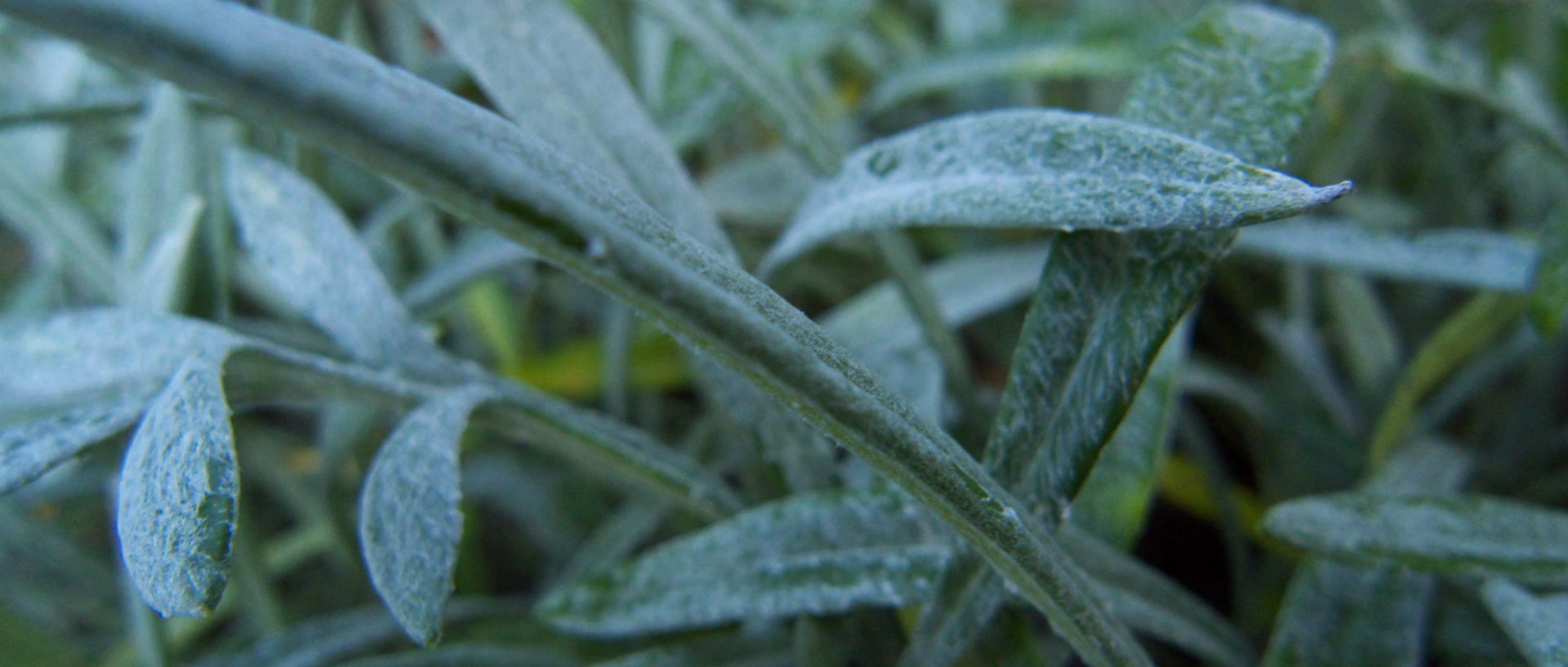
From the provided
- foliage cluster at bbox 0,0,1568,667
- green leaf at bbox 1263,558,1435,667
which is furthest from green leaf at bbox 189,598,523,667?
green leaf at bbox 1263,558,1435,667

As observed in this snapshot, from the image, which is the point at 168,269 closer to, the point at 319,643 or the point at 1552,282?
the point at 319,643

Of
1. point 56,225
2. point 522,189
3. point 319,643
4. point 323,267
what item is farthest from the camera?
point 56,225

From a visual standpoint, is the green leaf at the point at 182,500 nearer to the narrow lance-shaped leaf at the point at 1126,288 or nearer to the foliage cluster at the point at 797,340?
the foliage cluster at the point at 797,340

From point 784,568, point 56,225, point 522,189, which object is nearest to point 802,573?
point 784,568

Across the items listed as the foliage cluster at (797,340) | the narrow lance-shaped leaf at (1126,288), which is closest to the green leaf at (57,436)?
the foliage cluster at (797,340)

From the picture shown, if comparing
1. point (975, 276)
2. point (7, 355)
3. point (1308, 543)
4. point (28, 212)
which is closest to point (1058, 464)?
point (1308, 543)

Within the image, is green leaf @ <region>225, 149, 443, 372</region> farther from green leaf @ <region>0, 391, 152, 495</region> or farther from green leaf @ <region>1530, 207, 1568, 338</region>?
green leaf @ <region>1530, 207, 1568, 338</region>
